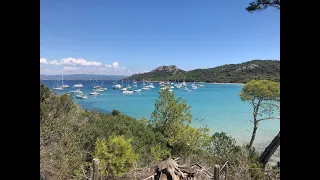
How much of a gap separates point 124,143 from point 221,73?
10.8m

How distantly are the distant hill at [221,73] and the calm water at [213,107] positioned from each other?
646 mm

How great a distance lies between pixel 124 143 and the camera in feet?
16.7

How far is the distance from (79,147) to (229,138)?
4.05 metres

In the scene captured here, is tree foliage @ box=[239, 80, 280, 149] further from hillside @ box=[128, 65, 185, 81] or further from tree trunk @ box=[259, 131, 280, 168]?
hillside @ box=[128, 65, 185, 81]

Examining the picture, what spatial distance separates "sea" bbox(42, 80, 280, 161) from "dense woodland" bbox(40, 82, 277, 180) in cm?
78

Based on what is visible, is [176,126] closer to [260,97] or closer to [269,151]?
[269,151]

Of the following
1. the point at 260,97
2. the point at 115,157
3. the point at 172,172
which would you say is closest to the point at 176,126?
the point at 260,97

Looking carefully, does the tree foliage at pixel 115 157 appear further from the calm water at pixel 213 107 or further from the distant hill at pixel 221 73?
the distant hill at pixel 221 73

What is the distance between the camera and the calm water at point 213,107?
10.0 metres

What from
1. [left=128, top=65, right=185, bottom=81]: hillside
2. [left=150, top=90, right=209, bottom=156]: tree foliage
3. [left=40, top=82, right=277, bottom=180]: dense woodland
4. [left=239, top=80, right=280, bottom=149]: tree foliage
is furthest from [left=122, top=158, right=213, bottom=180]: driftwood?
[left=128, top=65, right=185, bottom=81]: hillside

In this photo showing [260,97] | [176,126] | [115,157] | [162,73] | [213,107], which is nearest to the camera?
[115,157]

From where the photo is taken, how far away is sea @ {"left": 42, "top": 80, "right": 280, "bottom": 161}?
9828 millimetres
